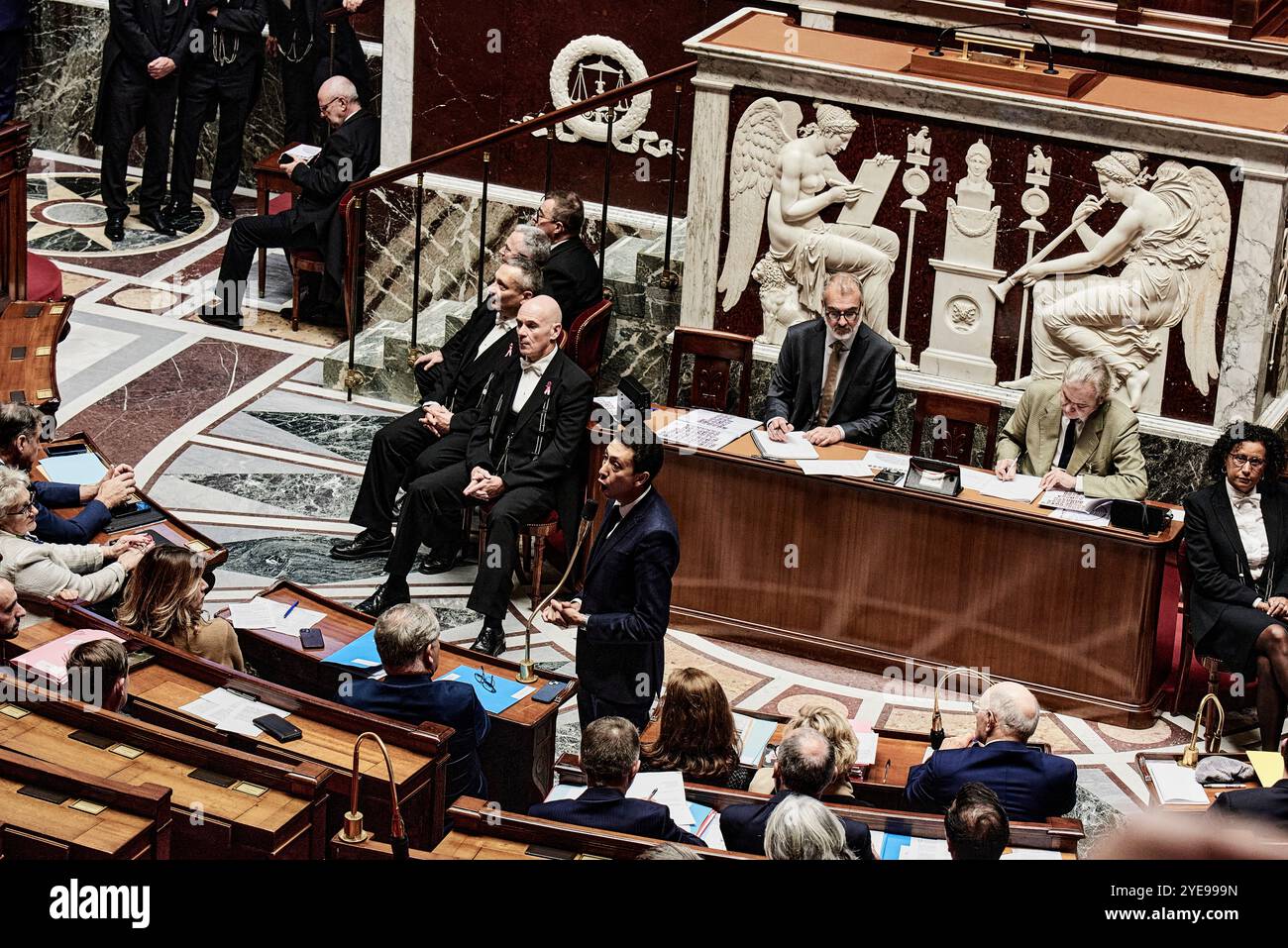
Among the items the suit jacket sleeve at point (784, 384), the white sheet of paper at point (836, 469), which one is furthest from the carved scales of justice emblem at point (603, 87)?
the white sheet of paper at point (836, 469)

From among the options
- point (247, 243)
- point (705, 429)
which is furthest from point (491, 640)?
point (247, 243)

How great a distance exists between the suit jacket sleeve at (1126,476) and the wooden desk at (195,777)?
365 centimetres

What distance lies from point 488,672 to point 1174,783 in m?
2.24

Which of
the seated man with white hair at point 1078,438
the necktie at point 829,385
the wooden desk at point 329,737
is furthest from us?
the necktie at point 829,385

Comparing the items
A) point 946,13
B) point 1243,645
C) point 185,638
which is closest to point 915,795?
point 1243,645

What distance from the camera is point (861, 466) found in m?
7.20

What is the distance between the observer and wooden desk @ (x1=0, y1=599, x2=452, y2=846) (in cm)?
489

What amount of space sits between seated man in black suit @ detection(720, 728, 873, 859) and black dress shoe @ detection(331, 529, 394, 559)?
3.32 meters

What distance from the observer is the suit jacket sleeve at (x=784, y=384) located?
24.8ft

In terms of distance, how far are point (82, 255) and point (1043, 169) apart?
634 cm

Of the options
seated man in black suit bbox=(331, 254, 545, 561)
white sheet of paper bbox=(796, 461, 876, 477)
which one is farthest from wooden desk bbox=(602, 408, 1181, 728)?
seated man in black suit bbox=(331, 254, 545, 561)

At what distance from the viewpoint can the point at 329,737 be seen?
5086 mm

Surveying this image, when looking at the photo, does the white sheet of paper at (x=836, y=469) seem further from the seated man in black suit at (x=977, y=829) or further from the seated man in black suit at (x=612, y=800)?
the seated man in black suit at (x=977, y=829)
